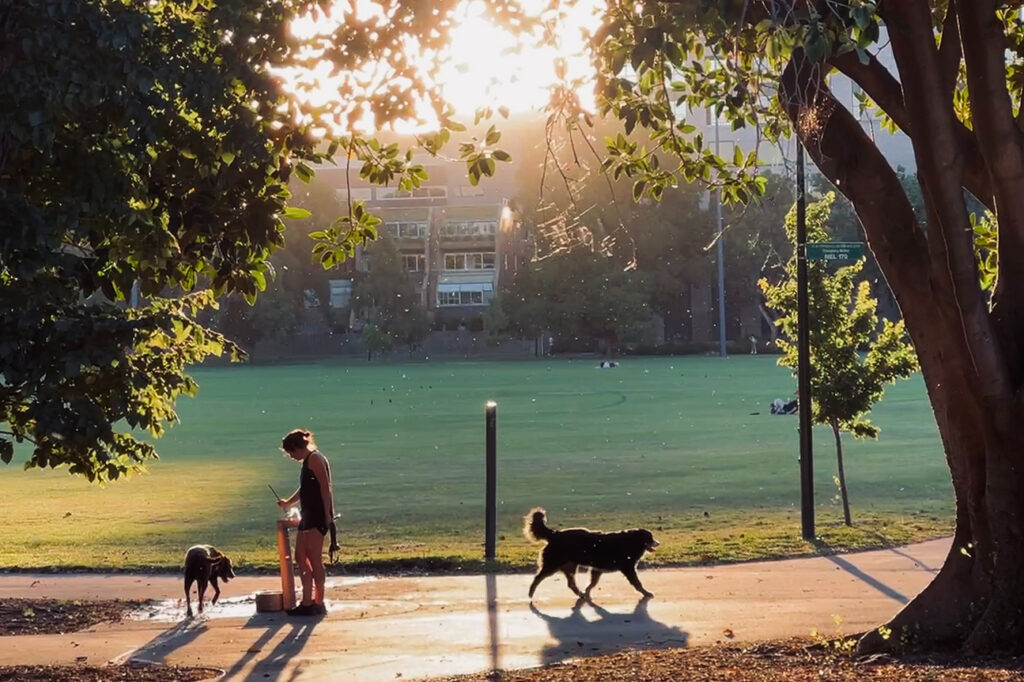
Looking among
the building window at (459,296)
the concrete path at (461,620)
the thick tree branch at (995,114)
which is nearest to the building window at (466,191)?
the building window at (459,296)

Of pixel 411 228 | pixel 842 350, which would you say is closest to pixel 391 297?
pixel 411 228

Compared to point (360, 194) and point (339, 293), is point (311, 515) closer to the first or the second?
point (339, 293)

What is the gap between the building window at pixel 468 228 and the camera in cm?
10381

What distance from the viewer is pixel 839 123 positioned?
9531 millimetres

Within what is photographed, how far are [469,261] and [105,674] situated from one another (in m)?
97.6

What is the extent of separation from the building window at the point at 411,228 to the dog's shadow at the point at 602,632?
93.5 metres

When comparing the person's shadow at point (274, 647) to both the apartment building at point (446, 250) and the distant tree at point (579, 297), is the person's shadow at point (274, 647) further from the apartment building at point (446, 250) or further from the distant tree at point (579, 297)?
the apartment building at point (446, 250)

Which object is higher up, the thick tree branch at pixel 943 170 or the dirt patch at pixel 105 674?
the thick tree branch at pixel 943 170

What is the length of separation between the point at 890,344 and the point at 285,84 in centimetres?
1178

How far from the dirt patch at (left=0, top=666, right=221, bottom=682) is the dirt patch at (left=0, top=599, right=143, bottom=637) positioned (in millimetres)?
1815

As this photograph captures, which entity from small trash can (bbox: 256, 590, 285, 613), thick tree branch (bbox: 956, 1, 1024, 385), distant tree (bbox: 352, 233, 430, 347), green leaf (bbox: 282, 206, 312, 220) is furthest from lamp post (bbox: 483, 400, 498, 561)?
distant tree (bbox: 352, 233, 430, 347)

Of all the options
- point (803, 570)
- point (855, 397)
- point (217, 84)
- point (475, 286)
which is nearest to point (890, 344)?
point (855, 397)

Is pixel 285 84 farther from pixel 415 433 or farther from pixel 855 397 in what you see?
pixel 415 433

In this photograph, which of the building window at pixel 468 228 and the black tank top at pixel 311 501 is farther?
the building window at pixel 468 228
